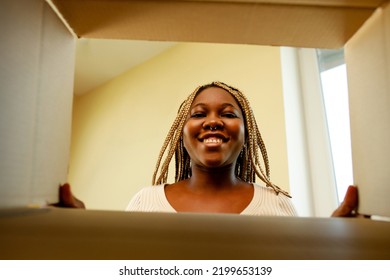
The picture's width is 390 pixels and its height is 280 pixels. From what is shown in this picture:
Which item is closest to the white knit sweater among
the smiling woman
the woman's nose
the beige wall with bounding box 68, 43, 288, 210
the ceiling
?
the smiling woman

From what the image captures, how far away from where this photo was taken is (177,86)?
5.56ft

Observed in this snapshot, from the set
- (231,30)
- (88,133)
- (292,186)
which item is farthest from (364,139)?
(88,133)

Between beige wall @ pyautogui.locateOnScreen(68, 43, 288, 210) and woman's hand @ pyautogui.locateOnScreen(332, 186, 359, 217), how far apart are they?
94 cm

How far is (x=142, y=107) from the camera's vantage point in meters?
1.82

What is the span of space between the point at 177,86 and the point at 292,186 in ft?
2.70

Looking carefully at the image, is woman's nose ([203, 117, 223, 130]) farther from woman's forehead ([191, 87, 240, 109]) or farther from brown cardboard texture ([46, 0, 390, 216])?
brown cardboard texture ([46, 0, 390, 216])

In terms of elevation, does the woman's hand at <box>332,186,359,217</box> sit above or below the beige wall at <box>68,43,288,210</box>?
below

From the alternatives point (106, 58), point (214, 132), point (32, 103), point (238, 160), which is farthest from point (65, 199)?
point (106, 58)

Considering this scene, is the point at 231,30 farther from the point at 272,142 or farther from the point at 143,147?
the point at 143,147

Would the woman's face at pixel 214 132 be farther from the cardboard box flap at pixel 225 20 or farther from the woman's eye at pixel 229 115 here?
the cardboard box flap at pixel 225 20

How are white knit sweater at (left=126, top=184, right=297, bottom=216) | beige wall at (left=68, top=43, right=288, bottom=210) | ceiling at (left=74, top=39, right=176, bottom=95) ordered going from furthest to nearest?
ceiling at (left=74, top=39, right=176, bottom=95)
beige wall at (left=68, top=43, right=288, bottom=210)
white knit sweater at (left=126, top=184, right=297, bottom=216)

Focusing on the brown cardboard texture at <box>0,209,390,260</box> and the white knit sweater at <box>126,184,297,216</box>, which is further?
the white knit sweater at <box>126,184,297,216</box>

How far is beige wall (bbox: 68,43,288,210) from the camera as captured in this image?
137 centimetres

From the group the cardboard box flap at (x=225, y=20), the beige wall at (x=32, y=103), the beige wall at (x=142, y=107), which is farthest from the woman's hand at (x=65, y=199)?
the beige wall at (x=142, y=107)
